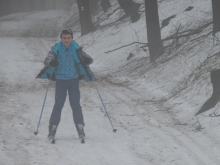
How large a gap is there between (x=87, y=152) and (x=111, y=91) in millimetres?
5317

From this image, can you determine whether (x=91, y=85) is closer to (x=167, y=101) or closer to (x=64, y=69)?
(x=167, y=101)

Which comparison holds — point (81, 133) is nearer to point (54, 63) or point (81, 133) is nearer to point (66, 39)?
point (54, 63)

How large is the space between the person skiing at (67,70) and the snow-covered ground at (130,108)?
1.62 feet

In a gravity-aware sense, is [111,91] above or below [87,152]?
below

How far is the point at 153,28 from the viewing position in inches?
544

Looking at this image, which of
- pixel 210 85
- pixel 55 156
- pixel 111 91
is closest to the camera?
pixel 55 156

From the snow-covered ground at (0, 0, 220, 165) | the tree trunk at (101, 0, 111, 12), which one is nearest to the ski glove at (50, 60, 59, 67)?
the snow-covered ground at (0, 0, 220, 165)

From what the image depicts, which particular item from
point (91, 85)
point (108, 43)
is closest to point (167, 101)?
point (91, 85)

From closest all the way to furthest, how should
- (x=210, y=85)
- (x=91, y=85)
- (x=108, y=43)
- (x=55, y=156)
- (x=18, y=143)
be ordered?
(x=55, y=156) → (x=18, y=143) → (x=210, y=85) → (x=91, y=85) → (x=108, y=43)

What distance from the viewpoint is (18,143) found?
643 centimetres

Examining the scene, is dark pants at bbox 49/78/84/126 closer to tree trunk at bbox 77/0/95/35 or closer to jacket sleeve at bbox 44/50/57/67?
jacket sleeve at bbox 44/50/57/67

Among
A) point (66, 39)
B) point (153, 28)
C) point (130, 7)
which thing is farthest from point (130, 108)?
point (130, 7)

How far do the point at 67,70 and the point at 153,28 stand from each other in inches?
308

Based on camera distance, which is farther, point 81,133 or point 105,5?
point 105,5
